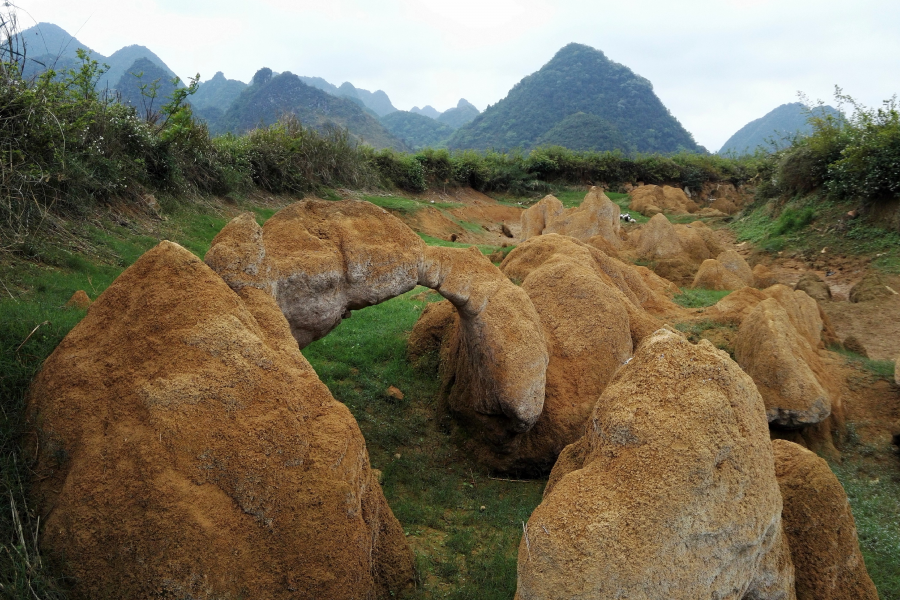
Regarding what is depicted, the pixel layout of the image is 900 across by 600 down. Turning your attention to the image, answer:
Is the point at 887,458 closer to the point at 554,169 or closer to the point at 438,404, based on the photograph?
the point at 438,404

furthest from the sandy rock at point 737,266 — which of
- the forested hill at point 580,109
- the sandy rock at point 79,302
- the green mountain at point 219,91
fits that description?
the green mountain at point 219,91

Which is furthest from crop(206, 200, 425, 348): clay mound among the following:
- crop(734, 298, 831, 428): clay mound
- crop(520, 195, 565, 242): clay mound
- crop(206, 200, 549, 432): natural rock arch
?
crop(520, 195, 565, 242): clay mound

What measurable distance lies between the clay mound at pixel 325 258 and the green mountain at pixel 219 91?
72.3 meters

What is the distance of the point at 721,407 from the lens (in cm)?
316

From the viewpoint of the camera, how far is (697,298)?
1160cm

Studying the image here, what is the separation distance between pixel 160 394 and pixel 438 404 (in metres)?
4.18

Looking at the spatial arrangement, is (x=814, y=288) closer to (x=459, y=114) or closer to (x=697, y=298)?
(x=697, y=298)

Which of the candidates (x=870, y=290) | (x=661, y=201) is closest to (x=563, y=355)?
(x=870, y=290)

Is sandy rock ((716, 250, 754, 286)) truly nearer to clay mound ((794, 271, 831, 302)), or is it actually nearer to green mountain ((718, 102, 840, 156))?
clay mound ((794, 271, 831, 302))

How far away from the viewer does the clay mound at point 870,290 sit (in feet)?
40.4

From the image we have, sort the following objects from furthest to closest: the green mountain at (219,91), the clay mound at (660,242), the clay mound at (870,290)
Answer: the green mountain at (219,91) < the clay mound at (660,242) < the clay mound at (870,290)

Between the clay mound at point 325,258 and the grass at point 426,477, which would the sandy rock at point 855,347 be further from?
the clay mound at point 325,258

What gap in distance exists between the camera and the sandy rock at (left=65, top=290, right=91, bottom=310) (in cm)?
538

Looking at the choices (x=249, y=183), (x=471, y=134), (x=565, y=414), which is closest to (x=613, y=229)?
(x=249, y=183)
